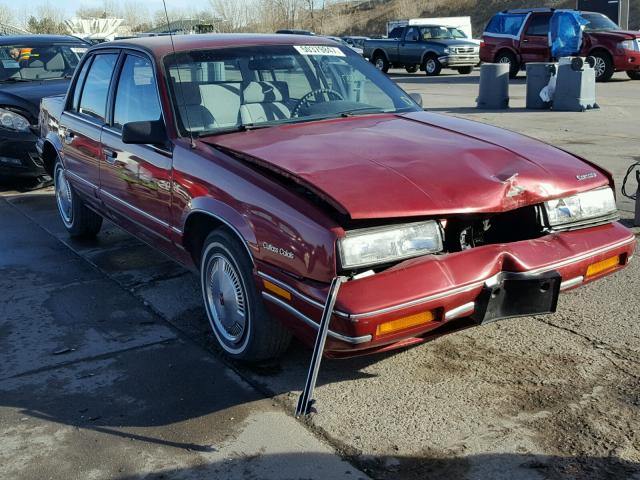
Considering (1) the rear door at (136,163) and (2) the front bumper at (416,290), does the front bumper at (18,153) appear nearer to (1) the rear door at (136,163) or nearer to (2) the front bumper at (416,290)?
(1) the rear door at (136,163)

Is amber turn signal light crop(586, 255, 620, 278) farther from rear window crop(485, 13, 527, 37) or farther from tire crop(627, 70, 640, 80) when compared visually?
rear window crop(485, 13, 527, 37)

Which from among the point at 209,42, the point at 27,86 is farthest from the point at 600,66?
the point at 209,42

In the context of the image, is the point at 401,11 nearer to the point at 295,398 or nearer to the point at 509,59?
the point at 509,59

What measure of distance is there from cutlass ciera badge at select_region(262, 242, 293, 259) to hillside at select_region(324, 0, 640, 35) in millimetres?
52624

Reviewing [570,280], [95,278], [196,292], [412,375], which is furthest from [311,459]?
[95,278]

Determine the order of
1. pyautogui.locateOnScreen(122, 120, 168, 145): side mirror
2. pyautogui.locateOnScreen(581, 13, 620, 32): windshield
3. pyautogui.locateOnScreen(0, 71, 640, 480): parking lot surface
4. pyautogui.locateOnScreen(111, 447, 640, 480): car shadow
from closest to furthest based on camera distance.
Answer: pyautogui.locateOnScreen(111, 447, 640, 480): car shadow, pyautogui.locateOnScreen(0, 71, 640, 480): parking lot surface, pyautogui.locateOnScreen(122, 120, 168, 145): side mirror, pyautogui.locateOnScreen(581, 13, 620, 32): windshield

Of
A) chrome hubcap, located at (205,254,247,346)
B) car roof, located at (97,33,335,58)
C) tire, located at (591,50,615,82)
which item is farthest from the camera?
tire, located at (591,50,615,82)

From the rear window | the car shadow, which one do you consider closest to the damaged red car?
the car shadow

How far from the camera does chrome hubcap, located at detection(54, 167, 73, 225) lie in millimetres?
6590

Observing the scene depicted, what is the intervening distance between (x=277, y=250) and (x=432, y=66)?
79.1 feet

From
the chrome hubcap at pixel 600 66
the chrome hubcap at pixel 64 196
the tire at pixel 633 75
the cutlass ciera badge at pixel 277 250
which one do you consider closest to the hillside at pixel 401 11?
the tire at pixel 633 75

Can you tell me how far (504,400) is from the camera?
3486 millimetres

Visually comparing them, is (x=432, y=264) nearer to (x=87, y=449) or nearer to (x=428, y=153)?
(x=428, y=153)

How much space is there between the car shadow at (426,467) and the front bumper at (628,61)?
1784cm
